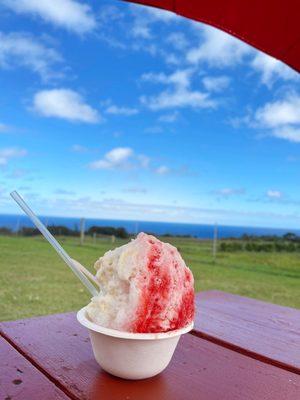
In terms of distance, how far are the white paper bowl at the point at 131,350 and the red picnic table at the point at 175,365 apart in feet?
0.09

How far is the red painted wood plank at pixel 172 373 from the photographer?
76 centimetres

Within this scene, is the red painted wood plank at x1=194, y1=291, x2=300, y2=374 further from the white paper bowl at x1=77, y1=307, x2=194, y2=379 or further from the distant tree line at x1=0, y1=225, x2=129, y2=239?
the distant tree line at x1=0, y1=225, x2=129, y2=239

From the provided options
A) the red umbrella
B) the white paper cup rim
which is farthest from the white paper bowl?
the red umbrella

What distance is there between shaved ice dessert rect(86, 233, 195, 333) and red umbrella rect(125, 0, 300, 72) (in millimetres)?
1174

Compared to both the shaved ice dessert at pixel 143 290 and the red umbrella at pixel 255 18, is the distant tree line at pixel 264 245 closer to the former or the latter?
the red umbrella at pixel 255 18

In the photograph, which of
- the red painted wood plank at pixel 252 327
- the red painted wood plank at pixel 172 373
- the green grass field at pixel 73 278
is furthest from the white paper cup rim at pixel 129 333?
the green grass field at pixel 73 278

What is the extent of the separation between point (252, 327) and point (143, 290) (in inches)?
25.6

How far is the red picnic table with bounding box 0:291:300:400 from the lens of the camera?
0.76 m

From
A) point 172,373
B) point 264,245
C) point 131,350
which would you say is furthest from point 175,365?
point 264,245

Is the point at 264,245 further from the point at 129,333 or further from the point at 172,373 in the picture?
the point at 129,333

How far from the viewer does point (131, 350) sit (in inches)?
29.4

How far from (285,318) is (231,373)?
2.01ft

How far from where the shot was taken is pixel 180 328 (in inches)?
30.3

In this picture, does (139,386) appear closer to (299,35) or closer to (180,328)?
(180,328)
